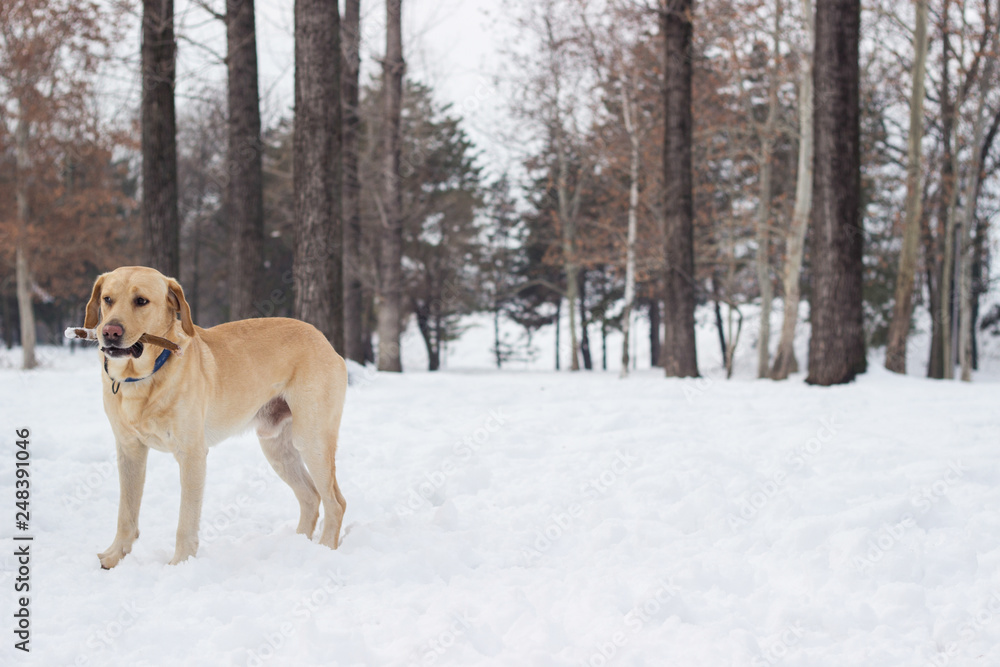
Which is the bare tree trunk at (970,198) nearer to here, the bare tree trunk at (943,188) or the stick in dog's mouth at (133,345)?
the bare tree trunk at (943,188)

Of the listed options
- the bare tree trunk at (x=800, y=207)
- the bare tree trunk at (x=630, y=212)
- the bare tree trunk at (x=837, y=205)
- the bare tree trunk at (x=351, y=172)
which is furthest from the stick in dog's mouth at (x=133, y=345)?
the bare tree trunk at (x=630, y=212)

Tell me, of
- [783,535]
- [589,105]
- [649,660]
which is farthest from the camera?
[589,105]

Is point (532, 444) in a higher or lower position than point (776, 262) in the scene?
lower

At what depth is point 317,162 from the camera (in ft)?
27.7

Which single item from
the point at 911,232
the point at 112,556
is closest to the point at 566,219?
the point at 911,232

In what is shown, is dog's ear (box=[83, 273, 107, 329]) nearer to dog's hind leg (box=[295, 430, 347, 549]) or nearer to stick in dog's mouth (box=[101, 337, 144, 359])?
stick in dog's mouth (box=[101, 337, 144, 359])

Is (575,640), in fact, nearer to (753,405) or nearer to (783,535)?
(783,535)

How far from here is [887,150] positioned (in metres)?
22.9

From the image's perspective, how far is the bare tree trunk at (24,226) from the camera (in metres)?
18.9

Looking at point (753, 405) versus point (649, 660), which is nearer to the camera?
point (649, 660)

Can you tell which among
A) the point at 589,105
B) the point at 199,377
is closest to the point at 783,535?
the point at 199,377

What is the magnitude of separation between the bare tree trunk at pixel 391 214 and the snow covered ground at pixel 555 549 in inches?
375

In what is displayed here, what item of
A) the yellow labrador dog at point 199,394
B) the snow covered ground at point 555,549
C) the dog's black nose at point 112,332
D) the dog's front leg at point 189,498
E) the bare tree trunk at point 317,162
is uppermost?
the bare tree trunk at point 317,162

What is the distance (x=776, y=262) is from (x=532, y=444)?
1989 cm
